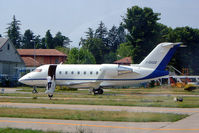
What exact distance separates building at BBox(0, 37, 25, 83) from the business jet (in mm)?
23192

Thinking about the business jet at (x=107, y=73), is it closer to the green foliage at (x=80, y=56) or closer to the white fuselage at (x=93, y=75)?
the white fuselage at (x=93, y=75)

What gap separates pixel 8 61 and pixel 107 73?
1309 inches

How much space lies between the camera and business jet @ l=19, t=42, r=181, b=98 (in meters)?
37.6

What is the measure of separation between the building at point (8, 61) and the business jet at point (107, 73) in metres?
23.2

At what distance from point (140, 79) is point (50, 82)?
12041 mm

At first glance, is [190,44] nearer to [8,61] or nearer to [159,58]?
[159,58]

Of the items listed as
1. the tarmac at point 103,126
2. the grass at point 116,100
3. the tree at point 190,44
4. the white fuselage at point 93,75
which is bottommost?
the tarmac at point 103,126

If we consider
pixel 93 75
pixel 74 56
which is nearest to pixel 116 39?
pixel 74 56

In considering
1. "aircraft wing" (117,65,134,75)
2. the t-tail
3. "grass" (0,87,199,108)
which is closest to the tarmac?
"grass" (0,87,199,108)

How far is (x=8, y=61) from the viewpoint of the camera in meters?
65.3

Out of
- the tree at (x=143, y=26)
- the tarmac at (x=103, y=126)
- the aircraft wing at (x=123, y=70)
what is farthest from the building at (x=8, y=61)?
the tarmac at (x=103, y=126)

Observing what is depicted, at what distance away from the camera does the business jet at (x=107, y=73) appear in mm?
37594

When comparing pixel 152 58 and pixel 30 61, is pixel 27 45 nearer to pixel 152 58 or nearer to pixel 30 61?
pixel 30 61

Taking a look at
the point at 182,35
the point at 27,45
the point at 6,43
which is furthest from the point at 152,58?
the point at 27,45
